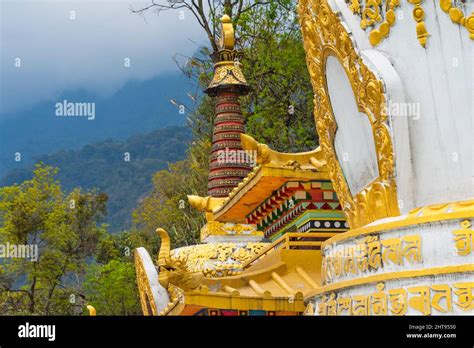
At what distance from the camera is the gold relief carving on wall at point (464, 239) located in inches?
310

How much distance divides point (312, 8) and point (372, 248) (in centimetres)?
273

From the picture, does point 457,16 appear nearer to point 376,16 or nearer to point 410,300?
point 376,16

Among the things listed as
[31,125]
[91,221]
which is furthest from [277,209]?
[31,125]

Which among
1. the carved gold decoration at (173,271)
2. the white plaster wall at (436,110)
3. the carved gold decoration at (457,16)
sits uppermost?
the carved gold decoration at (457,16)

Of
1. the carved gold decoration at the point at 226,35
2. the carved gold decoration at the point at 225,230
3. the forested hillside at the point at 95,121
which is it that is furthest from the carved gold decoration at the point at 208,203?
the forested hillside at the point at 95,121

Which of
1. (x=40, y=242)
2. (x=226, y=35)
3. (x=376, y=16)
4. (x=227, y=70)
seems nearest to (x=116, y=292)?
(x=40, y=242)

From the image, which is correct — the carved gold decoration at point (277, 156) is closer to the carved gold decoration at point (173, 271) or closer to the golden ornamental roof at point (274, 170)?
the golden ornamental roof at point (274, 170)

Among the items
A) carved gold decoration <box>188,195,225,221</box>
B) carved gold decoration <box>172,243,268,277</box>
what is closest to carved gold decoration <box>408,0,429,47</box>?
carved gold decoration <box>172,243,268,277</box>

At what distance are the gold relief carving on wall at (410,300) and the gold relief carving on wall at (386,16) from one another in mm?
2044

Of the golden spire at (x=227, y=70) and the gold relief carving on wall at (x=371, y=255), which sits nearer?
the gold relief carving on wall at (x=371, y=255)

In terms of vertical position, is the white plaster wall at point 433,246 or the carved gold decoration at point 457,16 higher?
the carved gold decoration at point 457,16

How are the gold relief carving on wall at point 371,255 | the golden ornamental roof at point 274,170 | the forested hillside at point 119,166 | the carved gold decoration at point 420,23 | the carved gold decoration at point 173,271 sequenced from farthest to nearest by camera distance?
the forested hillside at point 119,166, the golden ornamental roof at point 274,170, the carved gold decoration at point 173,271, the carved gold decoration at point 420,23, the gold relief carving on wall at point 371,255

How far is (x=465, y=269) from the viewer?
25.6 ft
